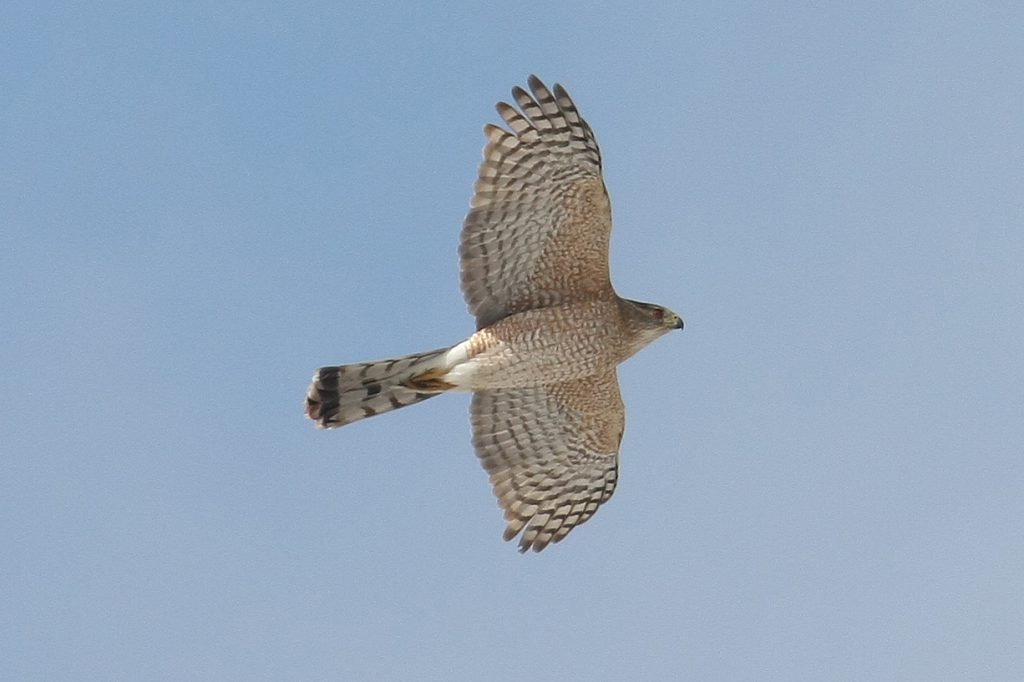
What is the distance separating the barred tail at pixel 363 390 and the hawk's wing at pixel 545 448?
0.72 meters

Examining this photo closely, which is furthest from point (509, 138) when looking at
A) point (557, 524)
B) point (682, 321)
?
point (557, 524)

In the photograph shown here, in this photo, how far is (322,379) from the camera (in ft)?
51.8

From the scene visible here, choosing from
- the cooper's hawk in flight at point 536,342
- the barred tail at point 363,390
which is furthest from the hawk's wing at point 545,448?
the barred tail at point 363,390

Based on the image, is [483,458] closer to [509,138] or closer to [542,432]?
[542,432]

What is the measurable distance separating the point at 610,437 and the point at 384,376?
226 centimetres

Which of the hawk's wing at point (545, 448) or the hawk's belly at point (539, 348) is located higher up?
the hawk's belly at point (539, 348)

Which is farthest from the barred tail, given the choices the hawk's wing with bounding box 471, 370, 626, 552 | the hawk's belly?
the hawk's wing with bounding box 471, 370, 626, 552

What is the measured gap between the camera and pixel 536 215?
1511 cm

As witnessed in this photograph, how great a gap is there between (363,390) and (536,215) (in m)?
2.22

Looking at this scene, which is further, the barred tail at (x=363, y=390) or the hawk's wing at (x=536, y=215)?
the barred tail at (x=363, y=390)

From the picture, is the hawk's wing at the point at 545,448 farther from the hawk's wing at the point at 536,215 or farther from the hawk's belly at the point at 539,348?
the hawk's wing at the point at 536,215

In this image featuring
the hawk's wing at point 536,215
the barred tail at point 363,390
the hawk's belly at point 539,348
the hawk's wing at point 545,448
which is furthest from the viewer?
the hawk's wing at point 545,448

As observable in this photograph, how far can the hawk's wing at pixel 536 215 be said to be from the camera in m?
14.9

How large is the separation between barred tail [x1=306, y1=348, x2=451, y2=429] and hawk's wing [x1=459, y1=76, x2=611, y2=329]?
2.66 feet
